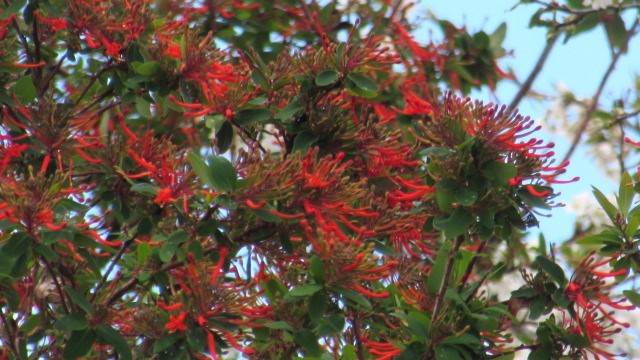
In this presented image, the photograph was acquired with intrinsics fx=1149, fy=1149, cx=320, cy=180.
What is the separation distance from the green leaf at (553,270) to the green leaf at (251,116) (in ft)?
2.47

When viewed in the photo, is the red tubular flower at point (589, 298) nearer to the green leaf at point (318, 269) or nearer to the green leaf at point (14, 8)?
the green leaf at point (318, 269)

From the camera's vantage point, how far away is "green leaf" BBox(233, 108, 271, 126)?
9.38 ft

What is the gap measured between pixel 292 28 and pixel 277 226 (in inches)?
76.1

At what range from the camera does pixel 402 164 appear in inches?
124

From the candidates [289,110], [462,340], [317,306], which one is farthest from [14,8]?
[462,340]

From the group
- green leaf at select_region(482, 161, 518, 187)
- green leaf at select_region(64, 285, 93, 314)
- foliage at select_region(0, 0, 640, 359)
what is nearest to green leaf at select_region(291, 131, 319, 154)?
foliage at select_region(0, 0, 640, 359)

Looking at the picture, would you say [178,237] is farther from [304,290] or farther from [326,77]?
[326,77]

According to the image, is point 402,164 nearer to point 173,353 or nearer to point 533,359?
point 533,359

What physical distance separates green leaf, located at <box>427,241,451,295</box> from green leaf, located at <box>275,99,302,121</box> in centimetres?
49

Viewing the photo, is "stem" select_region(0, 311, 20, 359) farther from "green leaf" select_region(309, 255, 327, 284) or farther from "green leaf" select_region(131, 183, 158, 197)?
"green leaf" select_region(309, 255, 327, 284)

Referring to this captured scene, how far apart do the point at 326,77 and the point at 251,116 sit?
219mm

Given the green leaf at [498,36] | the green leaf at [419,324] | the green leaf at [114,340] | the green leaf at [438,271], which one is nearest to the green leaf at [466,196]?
the green leaf at [438,271]

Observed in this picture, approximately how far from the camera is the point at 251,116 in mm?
2881

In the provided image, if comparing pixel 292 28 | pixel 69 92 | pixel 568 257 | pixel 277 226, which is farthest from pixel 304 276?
pixel 568 257
